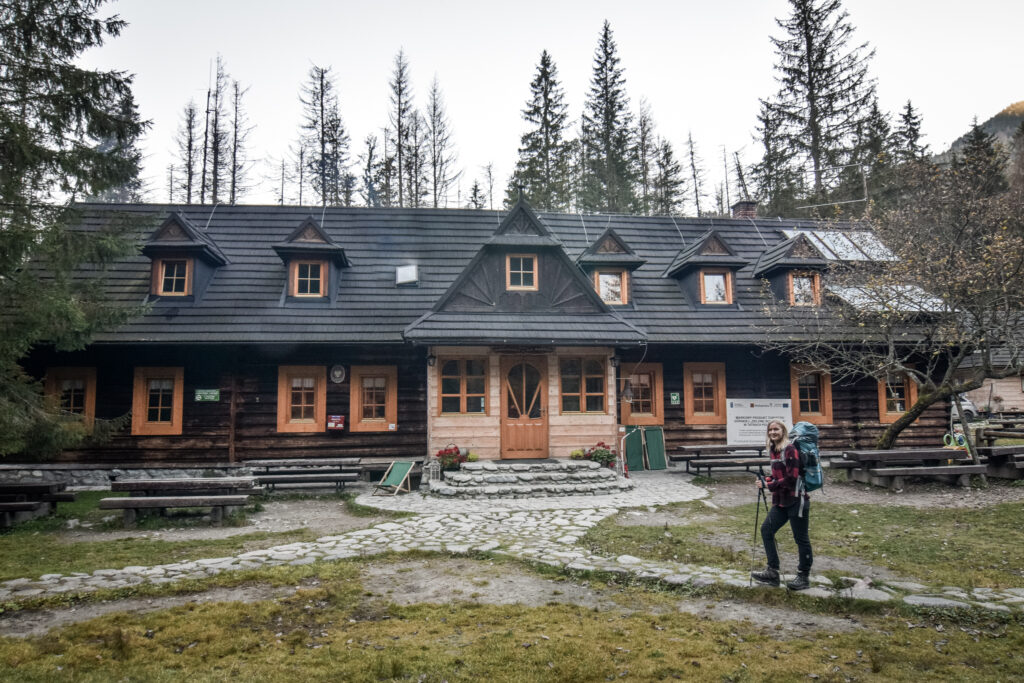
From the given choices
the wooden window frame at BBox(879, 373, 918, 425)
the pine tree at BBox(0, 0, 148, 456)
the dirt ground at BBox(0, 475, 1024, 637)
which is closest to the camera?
the dirt ground at BBox(0, 475, 1024, 637)

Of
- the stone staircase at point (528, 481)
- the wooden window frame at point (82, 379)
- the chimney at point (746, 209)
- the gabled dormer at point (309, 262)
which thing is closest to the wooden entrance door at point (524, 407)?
the stone staircase at point (528, 481)

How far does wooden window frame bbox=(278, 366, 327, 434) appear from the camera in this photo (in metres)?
13.1

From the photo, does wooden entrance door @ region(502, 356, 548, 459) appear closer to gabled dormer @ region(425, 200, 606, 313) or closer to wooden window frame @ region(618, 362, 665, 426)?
gabled dormer @ region(425, 200, 606, 313)

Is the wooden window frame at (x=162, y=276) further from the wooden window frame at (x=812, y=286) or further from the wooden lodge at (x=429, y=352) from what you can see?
the wooden window frame at (x=812, y=286)

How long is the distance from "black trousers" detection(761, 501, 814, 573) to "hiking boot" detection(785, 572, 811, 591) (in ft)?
0.17

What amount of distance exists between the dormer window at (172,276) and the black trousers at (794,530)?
1368 cm

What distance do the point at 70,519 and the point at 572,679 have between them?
8931mm

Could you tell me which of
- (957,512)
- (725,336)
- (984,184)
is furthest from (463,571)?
(984,184)

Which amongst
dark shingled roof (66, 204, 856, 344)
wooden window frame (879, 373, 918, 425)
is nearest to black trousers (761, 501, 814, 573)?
dark shingled roof (66, 204, 856, 344)

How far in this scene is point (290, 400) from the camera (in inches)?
524

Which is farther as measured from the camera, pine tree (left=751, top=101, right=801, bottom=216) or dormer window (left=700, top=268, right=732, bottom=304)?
pine tree (left=751, top=101, right=801, bottom=216)

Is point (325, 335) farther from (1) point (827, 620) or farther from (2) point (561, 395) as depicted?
(1) point (827, 620)

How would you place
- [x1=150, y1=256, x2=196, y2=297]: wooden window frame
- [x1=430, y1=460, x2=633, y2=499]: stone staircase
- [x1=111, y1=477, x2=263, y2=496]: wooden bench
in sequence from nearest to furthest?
[x1=111, y1=477, x2=263, y2=496]: wooden bench → [x1=430, y1=460, x2=633, y2=499]: stone staircase → [x1=150, y1=256, x2=196, y2=297]: wooden window frame

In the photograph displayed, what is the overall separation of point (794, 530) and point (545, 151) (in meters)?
25.1
